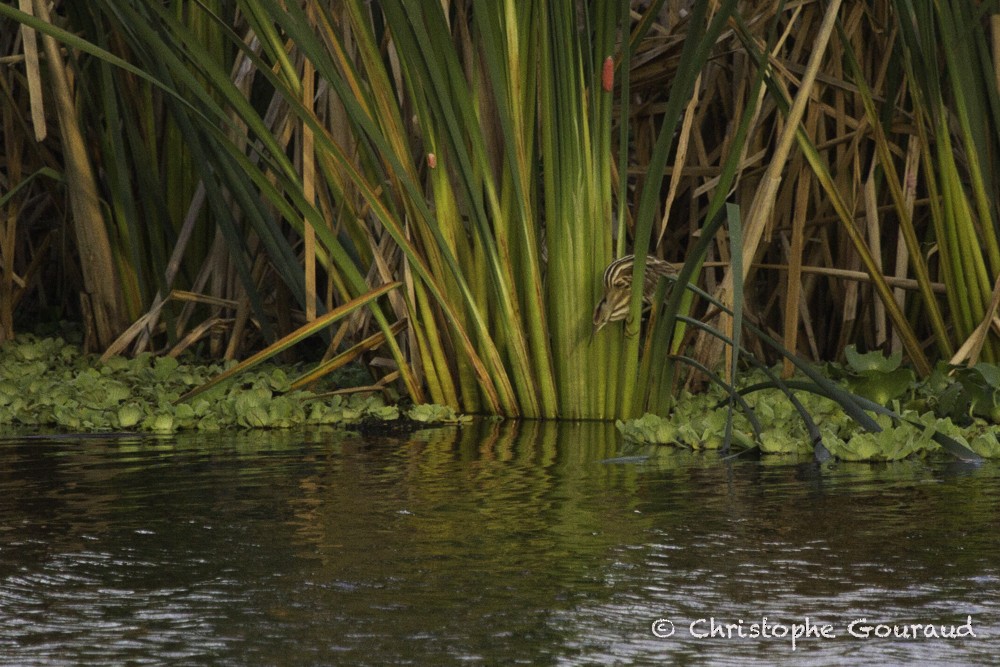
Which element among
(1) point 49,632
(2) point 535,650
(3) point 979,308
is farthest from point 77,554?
(3) point 979,308

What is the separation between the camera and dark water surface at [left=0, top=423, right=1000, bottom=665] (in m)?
1.72

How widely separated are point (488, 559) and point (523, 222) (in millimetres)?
1745

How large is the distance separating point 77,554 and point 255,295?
86.1 inches

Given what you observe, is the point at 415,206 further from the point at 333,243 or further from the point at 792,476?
the point at 792,476

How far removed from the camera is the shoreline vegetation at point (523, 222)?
12.0 ft

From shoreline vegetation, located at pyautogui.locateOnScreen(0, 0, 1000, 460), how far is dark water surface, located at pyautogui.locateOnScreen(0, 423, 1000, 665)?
17.2 inches

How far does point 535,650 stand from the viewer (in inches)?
66.4

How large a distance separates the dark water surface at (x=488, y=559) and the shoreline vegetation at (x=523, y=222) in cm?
44

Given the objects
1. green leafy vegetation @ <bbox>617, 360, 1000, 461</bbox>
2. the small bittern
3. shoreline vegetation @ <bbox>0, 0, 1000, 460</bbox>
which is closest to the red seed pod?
shoreline vegetation @ <bbox>0, 0, 1000, 460</bbox>

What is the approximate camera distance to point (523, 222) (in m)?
3.80

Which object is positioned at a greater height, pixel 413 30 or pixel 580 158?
pixel 413 30

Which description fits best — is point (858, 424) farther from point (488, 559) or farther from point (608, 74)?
point (488, 559)

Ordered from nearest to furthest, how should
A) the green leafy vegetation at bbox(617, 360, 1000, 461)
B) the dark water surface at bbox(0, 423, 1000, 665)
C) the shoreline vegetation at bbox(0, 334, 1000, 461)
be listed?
1. the dark water surface at bbox(0, 423, 1000, 665)
2. the green leafy vegetation at bbox(617, 360, 1000, 461)
3. the shoreline vegetation at bbox(0, 334, 1000, 461)

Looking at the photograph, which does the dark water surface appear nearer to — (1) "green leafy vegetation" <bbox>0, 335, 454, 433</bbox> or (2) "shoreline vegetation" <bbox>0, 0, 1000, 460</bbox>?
(2) "shoreline vegetation" <bbox>0, 0, 1000, 460</bbox>
